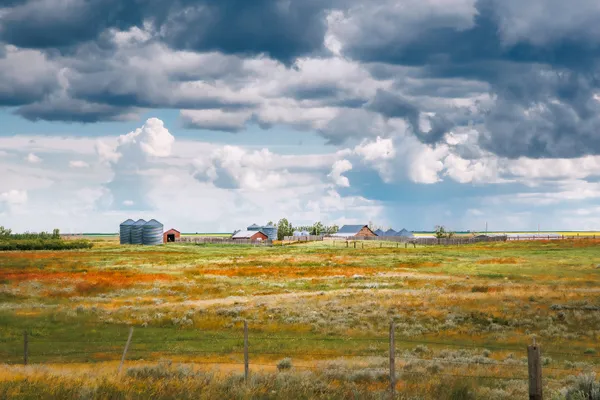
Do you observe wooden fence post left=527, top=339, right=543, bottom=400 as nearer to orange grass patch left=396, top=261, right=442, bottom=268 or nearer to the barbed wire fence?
the barbed wire fence

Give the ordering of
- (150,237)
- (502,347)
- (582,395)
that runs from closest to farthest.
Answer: (582,395) < (502,347) < (150,237)

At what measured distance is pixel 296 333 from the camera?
107 feet

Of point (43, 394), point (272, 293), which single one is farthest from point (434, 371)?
point (272, 293)

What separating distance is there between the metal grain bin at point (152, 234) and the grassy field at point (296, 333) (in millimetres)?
110284

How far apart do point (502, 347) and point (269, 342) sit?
1034cm

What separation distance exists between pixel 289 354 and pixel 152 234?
510 feet

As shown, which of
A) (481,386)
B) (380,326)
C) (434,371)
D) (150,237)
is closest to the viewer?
(481,386)

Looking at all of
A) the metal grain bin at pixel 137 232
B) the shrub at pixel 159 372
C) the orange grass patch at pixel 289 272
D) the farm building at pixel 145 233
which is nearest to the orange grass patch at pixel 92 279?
the orange grass patch at pixel 289 272

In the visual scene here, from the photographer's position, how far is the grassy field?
16.9m

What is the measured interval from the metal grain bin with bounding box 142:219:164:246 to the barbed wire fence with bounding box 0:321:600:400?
147 m

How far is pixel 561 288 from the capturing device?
165 ft

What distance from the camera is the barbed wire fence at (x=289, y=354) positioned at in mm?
20969

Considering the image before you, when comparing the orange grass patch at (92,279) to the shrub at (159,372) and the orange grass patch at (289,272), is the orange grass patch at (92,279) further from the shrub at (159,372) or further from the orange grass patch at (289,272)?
the shrub at (159,372)

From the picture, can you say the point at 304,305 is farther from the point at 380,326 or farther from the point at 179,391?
the point at 179,391
